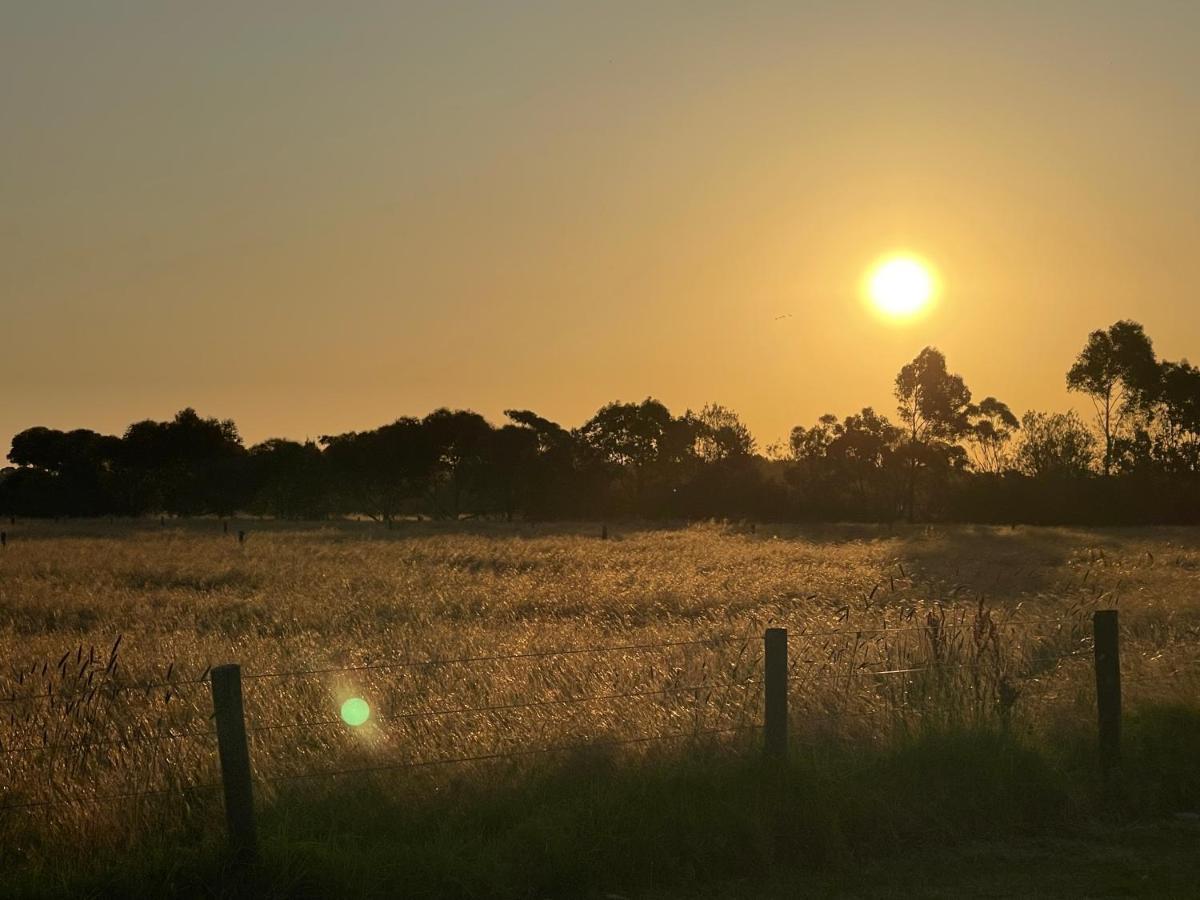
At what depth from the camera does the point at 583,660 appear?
40.2 ft

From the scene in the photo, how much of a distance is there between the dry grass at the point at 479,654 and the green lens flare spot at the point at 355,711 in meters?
0.12

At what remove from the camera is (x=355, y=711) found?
34.0 feet

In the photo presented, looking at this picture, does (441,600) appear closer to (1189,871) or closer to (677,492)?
(1189,871)

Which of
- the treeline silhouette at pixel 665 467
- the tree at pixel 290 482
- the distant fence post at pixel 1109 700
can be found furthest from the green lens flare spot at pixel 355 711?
the tree at pixel 290 482

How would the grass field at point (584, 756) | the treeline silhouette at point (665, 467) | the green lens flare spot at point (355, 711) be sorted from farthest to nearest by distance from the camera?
the treeline silhouette at point (665, 467) → the green lens flare spot at point (355, 711) → the grass field at point (584, 756)

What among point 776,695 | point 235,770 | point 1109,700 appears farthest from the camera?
point 1109,700

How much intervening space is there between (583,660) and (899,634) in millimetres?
3024

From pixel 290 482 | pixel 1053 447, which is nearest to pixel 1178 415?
pixel 1053 447

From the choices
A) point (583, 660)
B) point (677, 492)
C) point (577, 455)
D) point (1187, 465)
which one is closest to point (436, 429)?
point (577, 455)

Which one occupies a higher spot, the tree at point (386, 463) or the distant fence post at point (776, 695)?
the tree at point (386, 463)

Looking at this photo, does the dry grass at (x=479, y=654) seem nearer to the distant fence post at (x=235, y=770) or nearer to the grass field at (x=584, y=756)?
the grass field at (x=584, y=756)

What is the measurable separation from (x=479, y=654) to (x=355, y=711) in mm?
3463

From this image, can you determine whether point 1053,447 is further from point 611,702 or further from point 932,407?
point 611,702

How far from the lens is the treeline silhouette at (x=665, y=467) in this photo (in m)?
79.8
